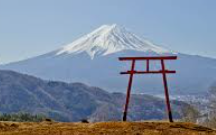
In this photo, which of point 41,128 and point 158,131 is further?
point 41,128

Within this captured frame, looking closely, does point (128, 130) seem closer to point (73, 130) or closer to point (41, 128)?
point (73, 130)

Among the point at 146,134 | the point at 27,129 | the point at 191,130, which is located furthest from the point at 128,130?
the point at 27,129

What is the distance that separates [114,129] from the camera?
26.8 meters

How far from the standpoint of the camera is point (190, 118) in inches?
4210

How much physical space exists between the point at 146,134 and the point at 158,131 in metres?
0.73

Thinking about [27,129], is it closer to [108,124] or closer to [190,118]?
[108,124]

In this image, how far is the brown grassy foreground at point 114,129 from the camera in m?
26.0

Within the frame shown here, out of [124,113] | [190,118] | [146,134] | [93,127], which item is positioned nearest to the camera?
[146,134]

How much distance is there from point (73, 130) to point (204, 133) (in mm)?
5443

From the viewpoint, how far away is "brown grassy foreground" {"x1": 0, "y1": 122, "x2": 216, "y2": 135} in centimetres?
2598

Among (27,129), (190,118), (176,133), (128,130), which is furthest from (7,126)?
(190,118)

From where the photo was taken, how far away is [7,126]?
3048 centimetres

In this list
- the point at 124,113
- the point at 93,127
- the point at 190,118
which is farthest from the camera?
the point at 190,118

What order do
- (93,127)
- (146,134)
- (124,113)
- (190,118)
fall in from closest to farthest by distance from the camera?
(146,134) < (93,127) < (124,113) < (190,118)
